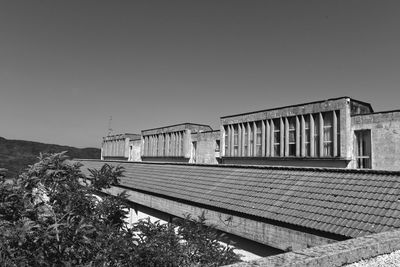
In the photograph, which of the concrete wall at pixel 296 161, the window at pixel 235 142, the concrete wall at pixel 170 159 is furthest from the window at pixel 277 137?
the concrete wall at pixel 170 159

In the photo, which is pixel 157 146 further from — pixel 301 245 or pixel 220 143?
pixel 301 245

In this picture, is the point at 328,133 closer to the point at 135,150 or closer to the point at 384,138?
the point at 384,138

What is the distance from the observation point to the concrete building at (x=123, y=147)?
1826 inches

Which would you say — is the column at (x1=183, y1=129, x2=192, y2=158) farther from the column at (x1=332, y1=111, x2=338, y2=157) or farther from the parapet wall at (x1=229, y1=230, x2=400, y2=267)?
the parapet wall at (x1=229, y1=230, x2=400, y2=267)

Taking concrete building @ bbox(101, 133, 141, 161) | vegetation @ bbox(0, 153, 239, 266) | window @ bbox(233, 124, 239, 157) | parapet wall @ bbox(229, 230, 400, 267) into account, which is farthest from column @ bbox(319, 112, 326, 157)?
concrete building @ bbox(101, 133, 141, 161)

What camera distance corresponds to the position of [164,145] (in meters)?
39.3

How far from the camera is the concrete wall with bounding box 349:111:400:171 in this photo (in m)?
18.3

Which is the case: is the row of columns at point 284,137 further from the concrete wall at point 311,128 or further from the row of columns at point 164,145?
the row of columns at point 164,145

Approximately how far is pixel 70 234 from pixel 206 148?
29963 millimetres

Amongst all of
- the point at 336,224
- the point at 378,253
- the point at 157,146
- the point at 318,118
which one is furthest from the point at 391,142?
the point at 157,146

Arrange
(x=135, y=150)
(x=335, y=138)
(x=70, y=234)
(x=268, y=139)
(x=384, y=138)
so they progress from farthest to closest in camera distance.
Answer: (x=135, y=150), (x=268, y=139), (x=335, y=138), (x=384, y=138), (x=70, y=234)

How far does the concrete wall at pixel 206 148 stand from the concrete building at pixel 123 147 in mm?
13096

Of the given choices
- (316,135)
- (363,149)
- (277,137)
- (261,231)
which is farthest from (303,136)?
(261,231)

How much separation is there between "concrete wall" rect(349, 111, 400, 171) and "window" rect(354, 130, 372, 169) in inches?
15.6
